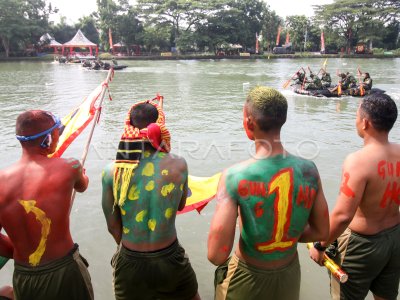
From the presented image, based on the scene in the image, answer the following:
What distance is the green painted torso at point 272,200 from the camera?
7.11 ft

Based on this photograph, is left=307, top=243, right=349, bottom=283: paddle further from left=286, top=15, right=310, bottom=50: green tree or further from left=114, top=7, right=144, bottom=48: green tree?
left=286, top=15, right=310, bottom=50: green tree

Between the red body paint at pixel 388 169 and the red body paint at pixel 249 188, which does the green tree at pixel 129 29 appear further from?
the red body paint at pixel 249 188

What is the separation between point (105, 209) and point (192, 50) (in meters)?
62.8

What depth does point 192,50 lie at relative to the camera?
207ft

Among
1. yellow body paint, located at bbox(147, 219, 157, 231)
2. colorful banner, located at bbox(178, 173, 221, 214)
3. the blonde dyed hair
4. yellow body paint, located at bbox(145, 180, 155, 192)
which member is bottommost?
colorful banner, located at bbox(178, 173, 221, 214)

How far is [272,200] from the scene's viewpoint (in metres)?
2.19


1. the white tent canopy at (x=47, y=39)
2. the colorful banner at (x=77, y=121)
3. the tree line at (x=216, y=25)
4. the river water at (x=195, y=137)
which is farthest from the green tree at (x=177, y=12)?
the colorful banner at (x=77, y=121)

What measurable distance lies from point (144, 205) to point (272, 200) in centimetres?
92

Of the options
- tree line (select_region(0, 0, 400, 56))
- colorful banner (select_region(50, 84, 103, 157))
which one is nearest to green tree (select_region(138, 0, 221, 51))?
tree line (select_region(0, 0, 400, 56))

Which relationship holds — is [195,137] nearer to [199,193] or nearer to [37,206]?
[199,193]

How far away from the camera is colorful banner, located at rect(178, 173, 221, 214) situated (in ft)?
14.0

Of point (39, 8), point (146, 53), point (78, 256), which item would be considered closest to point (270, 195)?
point (78, 256)

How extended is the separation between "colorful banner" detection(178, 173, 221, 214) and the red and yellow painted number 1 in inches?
78.9

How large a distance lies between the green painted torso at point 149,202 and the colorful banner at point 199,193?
1.57 meters
